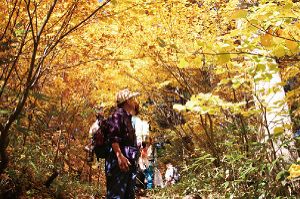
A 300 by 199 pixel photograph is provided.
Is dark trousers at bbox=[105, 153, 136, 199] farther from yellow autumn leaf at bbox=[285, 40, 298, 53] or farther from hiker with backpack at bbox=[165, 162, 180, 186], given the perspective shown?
hiker with backpack at bbox=[165, 162, 180, 186]

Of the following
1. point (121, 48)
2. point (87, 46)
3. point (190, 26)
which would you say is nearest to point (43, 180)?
point (87, 46)

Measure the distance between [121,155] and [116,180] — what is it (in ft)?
0.95

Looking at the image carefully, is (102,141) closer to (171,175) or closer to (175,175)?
(175,175)

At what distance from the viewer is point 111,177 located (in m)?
3.43

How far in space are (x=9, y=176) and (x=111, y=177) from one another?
2.52 meters

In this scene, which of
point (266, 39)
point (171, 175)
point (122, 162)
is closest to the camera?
point (266, 39)

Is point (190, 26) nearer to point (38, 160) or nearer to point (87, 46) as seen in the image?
point (87, 46)

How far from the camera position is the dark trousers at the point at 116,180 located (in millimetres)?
3379

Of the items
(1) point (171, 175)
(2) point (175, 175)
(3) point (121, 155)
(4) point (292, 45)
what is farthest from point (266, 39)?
(1) point (171, 175)

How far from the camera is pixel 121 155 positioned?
130 inches

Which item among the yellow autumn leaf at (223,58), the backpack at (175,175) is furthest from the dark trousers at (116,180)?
the backpack at (175,175)

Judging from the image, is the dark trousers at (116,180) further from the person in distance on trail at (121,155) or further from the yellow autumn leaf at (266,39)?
the yellow autumn leaf at (266,39)

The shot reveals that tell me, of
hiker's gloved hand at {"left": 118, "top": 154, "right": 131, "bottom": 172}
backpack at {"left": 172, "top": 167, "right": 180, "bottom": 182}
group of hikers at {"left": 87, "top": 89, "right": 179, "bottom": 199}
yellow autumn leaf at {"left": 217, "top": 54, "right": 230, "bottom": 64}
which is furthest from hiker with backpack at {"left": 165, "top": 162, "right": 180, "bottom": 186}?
yellow autumn leaf at {"left": 217, "top": 54, "right": 230, "bottom": 64}

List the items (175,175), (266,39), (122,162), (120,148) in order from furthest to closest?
(175,175) < (120,148) < (122,162) < (266,39)
